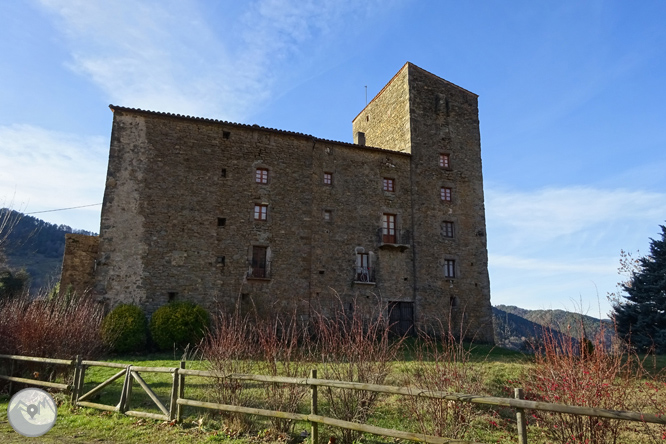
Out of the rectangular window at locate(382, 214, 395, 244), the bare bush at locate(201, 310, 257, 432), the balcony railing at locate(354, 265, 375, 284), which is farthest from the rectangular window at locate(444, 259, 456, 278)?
the bare bush at locate(201, 310, 257, 432)

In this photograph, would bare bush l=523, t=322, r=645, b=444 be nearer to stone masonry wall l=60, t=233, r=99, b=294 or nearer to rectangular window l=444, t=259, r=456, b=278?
rectangular window l=444, t=259, r=456, b=278

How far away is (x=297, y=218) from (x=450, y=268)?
9.42m

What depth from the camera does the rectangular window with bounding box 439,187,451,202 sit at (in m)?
25.5

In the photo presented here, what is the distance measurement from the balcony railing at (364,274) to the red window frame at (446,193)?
21.3 feet

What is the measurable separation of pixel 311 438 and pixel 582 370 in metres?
4.00

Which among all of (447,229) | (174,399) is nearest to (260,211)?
(447,229)

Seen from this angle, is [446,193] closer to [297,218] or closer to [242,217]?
[297,218]

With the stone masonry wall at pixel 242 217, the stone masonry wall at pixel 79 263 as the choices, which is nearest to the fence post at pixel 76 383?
→ the stone masonry wall at pixel 242 217

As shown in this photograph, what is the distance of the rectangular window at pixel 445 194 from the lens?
83.8 ft

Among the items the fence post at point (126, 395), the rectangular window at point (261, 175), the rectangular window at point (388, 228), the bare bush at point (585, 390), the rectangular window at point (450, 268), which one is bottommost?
the fence post at point (126, 395)

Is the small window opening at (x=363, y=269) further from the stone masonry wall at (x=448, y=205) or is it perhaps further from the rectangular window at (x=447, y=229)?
the rectangular window at (x=447, y=229)

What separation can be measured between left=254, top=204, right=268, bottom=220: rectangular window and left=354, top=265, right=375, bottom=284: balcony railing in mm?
5602

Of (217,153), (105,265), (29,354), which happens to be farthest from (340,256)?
(29,354)

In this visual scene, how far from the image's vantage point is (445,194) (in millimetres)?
25703
